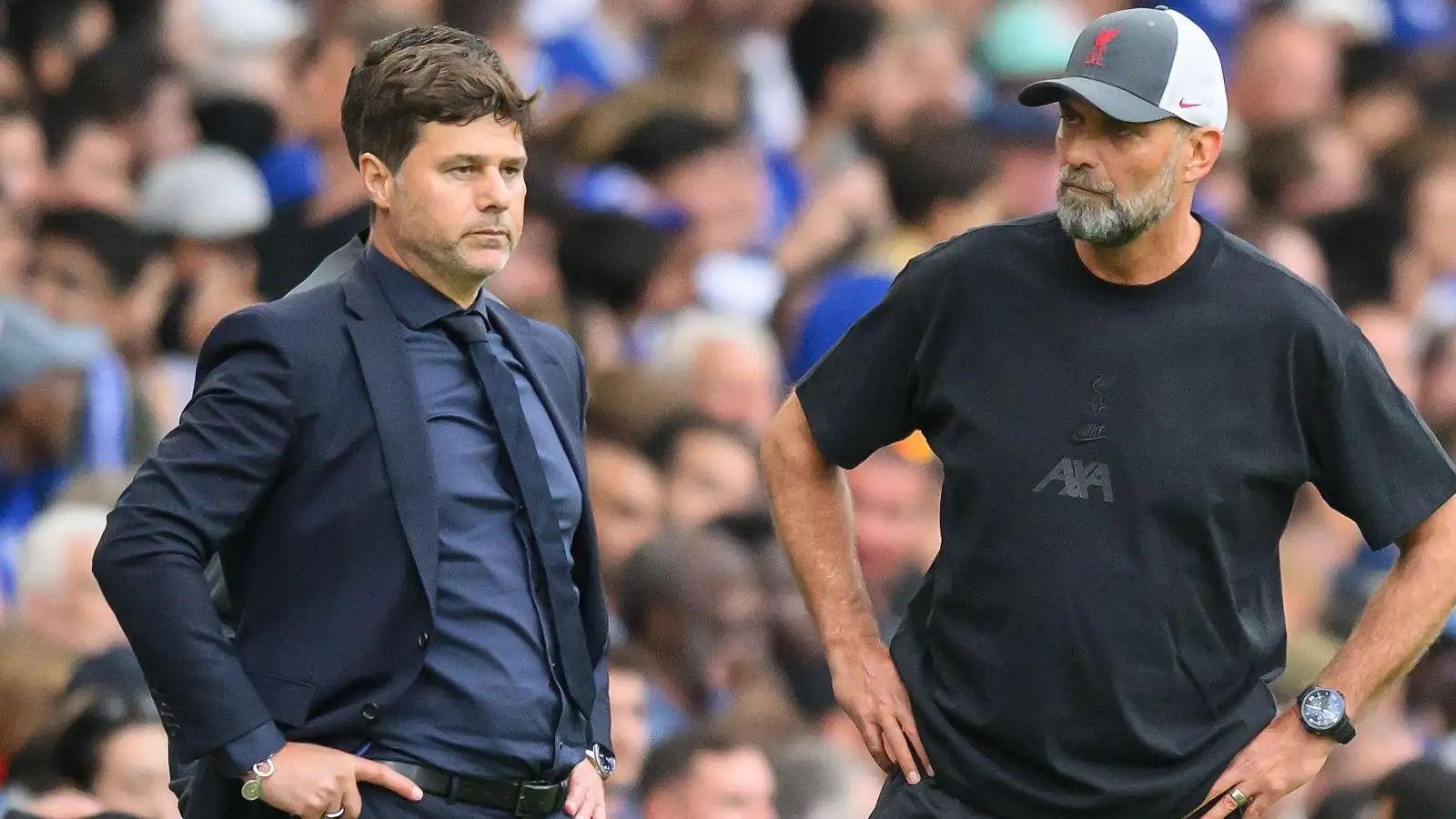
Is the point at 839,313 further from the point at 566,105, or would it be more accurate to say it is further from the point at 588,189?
the point at 566,105

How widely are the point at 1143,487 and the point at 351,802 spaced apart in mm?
1472

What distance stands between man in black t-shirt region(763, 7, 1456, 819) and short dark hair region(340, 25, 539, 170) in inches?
37.9

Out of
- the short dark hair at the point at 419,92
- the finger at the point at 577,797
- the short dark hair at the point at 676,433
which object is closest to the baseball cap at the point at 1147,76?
the short dark hair at the point at 419,92

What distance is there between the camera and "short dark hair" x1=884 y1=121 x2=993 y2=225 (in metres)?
9.29

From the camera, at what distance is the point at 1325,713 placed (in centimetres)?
479

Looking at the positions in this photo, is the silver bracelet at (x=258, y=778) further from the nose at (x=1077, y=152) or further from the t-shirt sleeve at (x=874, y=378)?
the nose at (x=1077, y=152)

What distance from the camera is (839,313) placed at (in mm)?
8664

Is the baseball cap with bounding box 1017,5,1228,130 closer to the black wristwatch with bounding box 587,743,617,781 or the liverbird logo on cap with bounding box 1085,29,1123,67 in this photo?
the liverbird logo on cap with bounding box 1085,29,1123,67

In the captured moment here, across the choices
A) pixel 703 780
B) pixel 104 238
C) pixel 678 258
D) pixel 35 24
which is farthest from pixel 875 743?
pixel 35 24

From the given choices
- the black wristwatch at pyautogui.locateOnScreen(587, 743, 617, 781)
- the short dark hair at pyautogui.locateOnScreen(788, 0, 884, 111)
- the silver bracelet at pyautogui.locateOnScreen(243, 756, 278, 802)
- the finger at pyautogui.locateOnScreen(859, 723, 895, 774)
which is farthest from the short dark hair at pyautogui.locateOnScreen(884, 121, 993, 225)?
the silver bracelet at pyautogui.locateOnScreen(243, 756, 278, 802)

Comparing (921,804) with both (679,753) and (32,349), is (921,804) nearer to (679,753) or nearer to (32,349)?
(679,753)

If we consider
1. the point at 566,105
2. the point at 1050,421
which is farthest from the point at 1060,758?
the point at 566,105

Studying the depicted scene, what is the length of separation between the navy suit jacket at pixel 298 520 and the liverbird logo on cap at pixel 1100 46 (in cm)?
134

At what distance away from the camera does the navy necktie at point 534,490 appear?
179 inches
